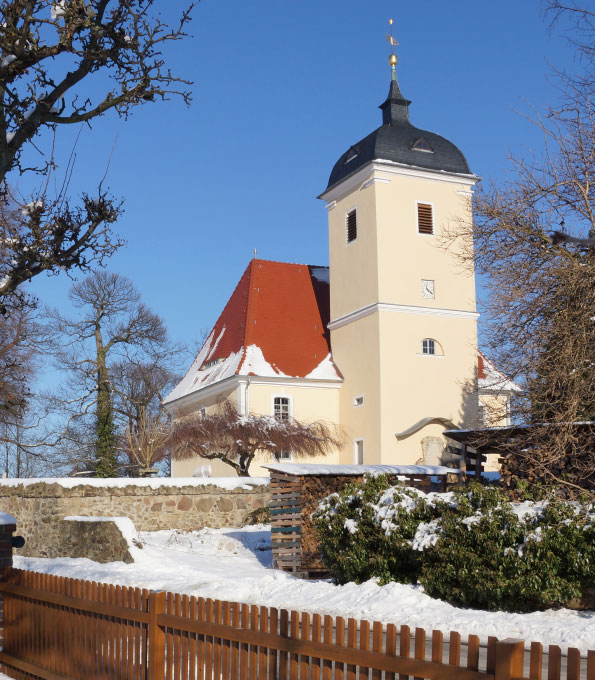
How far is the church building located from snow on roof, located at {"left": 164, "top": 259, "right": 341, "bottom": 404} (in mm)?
85

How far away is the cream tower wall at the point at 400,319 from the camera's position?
34.2m

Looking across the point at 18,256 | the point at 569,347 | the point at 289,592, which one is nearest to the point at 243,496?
the point at 289,592

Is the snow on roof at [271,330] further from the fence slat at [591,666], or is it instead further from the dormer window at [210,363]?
the fence slat at [591,666]

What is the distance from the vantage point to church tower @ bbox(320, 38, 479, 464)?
3412 centimetres

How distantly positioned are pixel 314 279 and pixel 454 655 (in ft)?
122

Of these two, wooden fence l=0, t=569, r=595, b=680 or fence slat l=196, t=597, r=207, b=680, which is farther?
fence slat l=196, t=597, r=207, b=680

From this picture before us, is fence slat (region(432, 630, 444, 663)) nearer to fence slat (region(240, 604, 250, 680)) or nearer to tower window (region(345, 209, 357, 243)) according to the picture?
fence slat (region(240, 604, 250, 680))

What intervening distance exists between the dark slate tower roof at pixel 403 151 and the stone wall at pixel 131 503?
17.8 metres

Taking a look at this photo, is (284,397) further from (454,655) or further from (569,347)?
(454,655)

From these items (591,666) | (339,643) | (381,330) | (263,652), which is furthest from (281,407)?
(591,666)

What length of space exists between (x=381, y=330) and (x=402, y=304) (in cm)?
155

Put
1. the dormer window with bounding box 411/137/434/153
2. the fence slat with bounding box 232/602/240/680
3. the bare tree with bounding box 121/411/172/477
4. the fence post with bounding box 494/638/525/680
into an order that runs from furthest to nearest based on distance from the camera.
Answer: the bare tree with bounding box 121/411/172/477
the dormer window with bounding box 411/137/434/153
the fence slat with bounding box 232/602/240/680
the fence post with bounding box 494/638/525/680

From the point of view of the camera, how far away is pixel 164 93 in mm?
9250

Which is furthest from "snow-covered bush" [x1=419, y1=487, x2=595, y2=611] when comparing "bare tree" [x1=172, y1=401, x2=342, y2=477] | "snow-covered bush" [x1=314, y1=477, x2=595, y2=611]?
"bare tree" [x1=172, y1=401, x2=342, y2=477]
